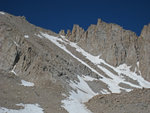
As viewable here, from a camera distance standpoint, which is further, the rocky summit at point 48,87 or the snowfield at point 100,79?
the snowfield at point 100,79

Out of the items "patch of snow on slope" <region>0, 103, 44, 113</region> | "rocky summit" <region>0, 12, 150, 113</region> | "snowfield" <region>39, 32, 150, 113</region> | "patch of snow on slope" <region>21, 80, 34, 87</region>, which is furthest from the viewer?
"patch of snow on slope" <region>21, 80, 34, 87</region>

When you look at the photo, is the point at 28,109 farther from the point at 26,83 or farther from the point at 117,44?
the point at 117,44

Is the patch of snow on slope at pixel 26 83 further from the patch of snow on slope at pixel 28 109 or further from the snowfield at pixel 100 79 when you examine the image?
the patch of snow on slope at pixel 28 109

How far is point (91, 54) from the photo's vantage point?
292ft

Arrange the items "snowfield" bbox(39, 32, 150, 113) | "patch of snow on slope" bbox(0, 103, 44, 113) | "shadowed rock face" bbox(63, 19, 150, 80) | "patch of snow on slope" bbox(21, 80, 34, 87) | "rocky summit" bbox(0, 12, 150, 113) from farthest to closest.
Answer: "shadowed rock face" bbox(63, 19, 150, 80)
"patch of snow on slope" bbox(21, 80, 34, 87)
"snowfield" bbox(39, 32, 150, 113)
"rocky summit" bbox(0, 12, 150, 113)
"patch of snow on slope" bbox(0, 103, 44, 113)

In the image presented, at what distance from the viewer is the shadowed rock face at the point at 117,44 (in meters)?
87.4

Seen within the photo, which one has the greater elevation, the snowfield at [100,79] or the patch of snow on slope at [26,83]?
the snowfield at [100,79]

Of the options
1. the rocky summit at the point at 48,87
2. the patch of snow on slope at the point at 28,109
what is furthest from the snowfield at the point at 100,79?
the patch of snow on slope at the point at 28,109

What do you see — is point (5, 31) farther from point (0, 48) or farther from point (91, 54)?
point (91, 54)

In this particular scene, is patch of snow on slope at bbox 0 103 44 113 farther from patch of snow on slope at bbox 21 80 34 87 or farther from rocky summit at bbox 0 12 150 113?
patch of snow on slope at bbox 21 80 34 87

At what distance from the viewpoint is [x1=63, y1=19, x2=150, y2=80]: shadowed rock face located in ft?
287

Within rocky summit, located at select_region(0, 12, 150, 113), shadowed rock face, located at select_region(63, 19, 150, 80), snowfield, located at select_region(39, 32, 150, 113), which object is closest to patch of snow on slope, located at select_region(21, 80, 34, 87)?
rocky summit, located at select_region(0, 12, 150, 113)

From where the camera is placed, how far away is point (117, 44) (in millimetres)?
93188

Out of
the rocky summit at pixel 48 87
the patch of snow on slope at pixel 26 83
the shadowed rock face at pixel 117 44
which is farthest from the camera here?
the shadowed rock face at pixel 117 44
